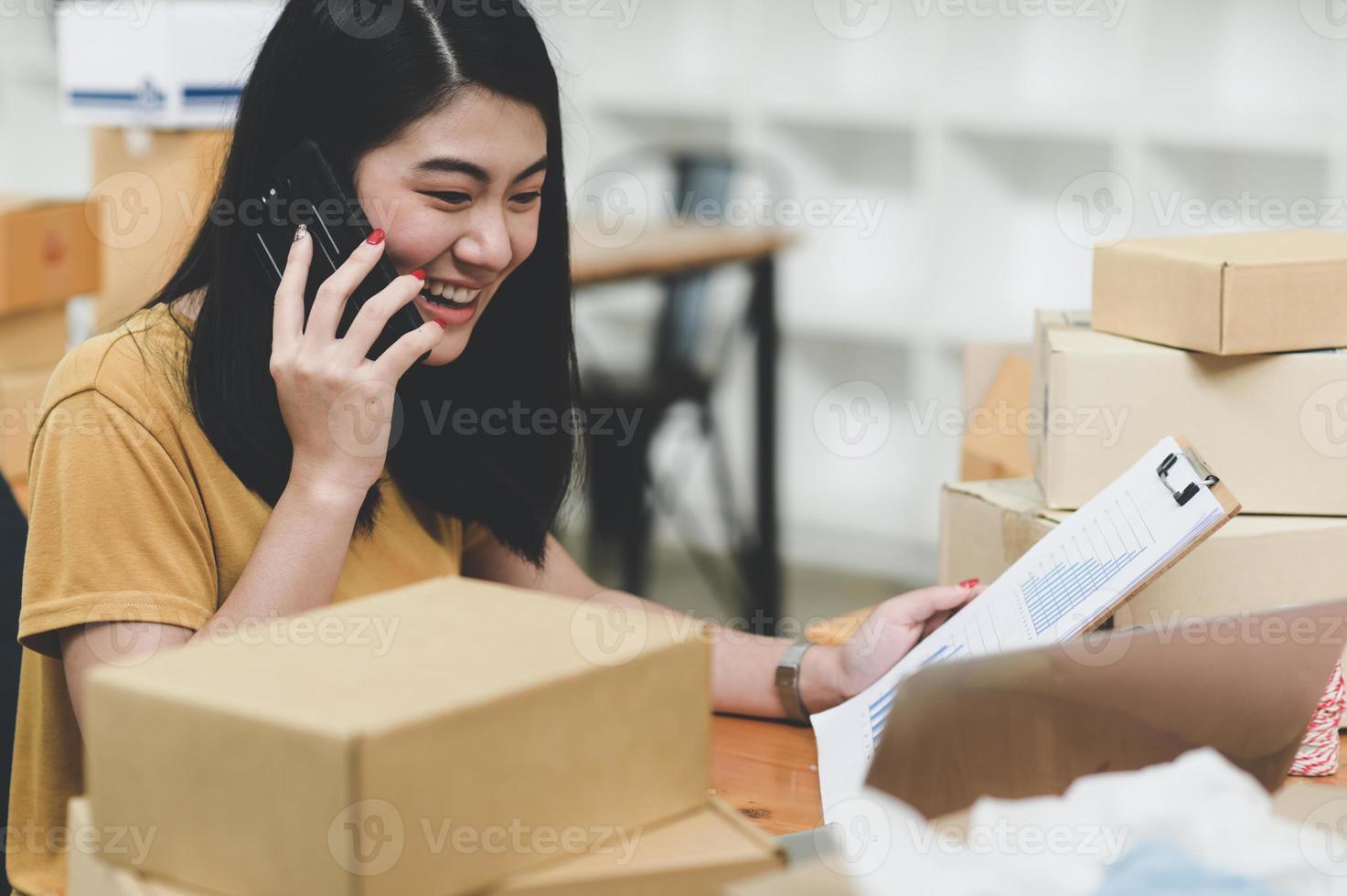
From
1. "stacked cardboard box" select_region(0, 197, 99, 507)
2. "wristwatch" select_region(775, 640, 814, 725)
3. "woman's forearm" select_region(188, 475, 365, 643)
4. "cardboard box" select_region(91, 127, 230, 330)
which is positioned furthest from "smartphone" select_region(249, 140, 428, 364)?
"cardboard box" select_region(91, 127, 230, 330)

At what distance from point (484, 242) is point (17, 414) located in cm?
140

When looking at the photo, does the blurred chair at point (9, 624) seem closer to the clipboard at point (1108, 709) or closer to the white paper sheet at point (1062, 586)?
the white paper sheet at point (1062, 586)

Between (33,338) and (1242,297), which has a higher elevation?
(1242,297)

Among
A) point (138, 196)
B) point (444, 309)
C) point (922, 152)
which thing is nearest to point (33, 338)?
point (138, 196)

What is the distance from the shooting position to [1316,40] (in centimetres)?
309

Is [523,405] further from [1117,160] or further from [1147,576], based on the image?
[1117,160]

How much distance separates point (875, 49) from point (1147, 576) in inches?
118

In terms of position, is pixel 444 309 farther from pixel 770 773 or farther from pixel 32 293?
pixel 32 293

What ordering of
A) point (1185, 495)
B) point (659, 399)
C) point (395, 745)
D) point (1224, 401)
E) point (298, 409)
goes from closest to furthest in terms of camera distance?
point (395, 745), point (1185, 495), point (298, 409), point (1224, 401), point (659, 399)

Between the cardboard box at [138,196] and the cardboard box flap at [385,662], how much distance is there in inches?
90.6

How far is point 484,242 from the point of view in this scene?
4.14 feet

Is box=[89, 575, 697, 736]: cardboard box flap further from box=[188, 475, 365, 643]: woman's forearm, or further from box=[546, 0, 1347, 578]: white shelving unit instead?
box=[546, 0, 1347, 578]: white shelving unit

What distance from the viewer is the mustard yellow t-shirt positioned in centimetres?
109

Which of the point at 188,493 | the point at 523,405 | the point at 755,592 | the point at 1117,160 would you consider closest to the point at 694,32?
the point at 1117,160
